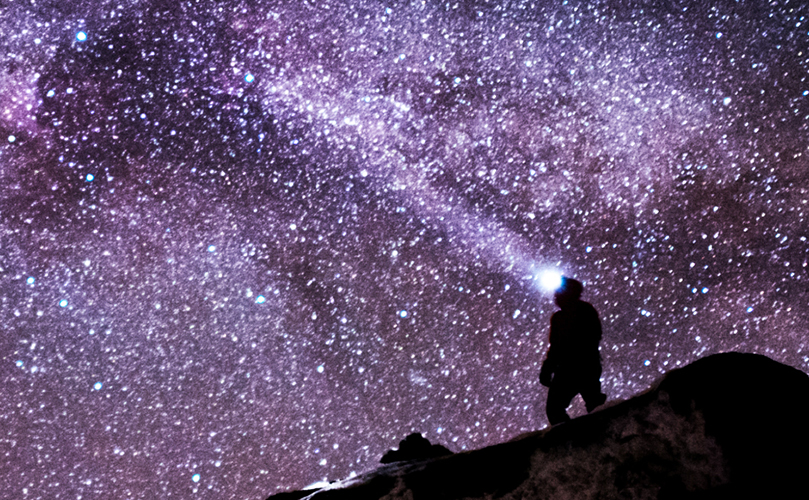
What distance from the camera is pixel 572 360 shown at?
402cm

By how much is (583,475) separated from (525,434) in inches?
13.9

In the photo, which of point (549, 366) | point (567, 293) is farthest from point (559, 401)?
point (567, 293)

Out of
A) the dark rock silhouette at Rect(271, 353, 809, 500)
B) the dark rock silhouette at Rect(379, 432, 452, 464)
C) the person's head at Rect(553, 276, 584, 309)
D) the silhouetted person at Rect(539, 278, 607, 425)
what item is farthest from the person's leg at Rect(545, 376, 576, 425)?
the dark rock silhouette at Rect(271, 353, 809, 500)

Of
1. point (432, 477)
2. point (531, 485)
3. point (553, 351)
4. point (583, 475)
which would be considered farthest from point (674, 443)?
point (553, 351)

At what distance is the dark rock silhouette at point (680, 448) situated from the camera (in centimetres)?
210

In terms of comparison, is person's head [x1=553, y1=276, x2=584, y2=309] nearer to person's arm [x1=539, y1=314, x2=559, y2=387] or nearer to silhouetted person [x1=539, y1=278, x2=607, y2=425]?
silhouetted person [x1=539, y1=278, x2=607, y2=425]

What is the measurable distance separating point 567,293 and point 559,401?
75 cm

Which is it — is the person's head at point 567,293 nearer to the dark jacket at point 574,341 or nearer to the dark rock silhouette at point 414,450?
the dark jacket at point 574,341

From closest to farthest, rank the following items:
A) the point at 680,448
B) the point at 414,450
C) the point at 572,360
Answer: the point at 680,448 < the point at 414,450 < the point at 572,360

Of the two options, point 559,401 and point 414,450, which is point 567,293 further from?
point 414,450

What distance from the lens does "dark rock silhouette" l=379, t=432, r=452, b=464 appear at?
334 cm

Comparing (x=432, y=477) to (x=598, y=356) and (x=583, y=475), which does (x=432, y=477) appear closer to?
(x=583, y=475)

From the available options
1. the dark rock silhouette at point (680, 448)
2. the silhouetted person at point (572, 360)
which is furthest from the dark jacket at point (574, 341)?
the dark rock silhouette at point (680, 448)

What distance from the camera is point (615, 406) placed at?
2350mm
